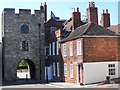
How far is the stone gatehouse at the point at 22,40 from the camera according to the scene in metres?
45.5

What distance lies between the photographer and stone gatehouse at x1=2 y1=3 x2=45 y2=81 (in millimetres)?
45469

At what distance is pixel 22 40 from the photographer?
153ft

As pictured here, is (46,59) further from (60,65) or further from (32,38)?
(60,65)

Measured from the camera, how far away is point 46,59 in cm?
4747

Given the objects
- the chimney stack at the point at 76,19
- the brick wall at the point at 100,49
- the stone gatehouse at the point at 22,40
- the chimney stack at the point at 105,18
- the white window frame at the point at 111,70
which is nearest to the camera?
the white window frame at the point at 111,70

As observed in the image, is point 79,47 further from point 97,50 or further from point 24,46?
point 24,46

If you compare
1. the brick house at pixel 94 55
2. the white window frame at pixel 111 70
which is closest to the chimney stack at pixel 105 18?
the brick house at pixel 94 55

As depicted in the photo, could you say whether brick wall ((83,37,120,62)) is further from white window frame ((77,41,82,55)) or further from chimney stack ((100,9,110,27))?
chimney stack ((100,9,110,27))

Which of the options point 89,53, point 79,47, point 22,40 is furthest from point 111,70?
point 22,40

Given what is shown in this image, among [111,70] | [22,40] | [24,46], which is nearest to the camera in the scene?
[111,70]

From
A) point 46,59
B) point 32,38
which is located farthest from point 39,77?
point 32,38

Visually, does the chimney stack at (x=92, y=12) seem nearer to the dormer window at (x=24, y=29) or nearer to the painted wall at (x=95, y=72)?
the painted wall at (x=95, y=72)

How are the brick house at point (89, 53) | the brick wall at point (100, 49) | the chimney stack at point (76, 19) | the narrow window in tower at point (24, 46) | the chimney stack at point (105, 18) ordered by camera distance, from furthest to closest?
the narrow window in tower at point (24, 46) → the chimney stack at point (105, 18) → the chimney stack at point (76, 19) → the brick wall at point (100, 49) → the brick house at point (89, 53)

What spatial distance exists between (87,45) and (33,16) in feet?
57.4
